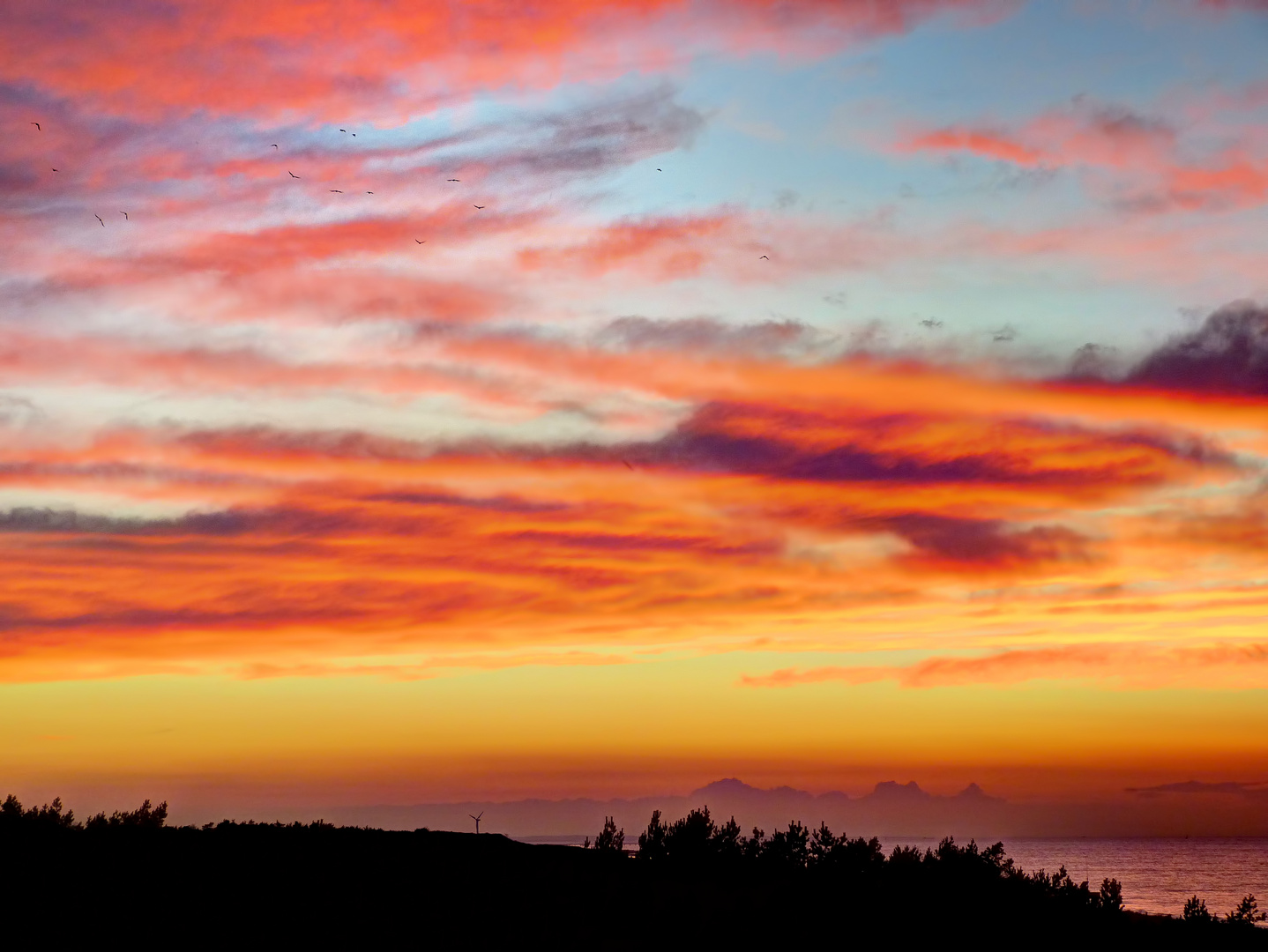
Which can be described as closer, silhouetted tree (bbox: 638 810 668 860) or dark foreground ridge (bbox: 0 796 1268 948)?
dark foreground ridge (bbox: 0 796 1268 948)

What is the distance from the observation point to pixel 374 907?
41.8 metres

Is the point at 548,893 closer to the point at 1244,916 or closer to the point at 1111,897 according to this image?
the point at 1111,897

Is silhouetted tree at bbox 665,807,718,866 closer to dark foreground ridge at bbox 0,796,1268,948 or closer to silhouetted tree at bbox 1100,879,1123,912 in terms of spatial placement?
dark foreground ridge at bbox 0,796,1268,948

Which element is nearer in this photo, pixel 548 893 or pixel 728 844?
pixel 548 893

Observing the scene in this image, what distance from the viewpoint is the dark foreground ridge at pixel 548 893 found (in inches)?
1443

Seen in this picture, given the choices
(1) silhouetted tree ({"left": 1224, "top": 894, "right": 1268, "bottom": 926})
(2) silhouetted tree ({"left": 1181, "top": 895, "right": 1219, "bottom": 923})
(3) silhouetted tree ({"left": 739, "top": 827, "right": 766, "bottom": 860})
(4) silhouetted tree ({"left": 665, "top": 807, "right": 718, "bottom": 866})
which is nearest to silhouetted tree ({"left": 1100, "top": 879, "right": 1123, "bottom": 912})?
(2) silhouetted tree ({"left": 1181, "top": 895, "right": 1219, "bottom": 923})

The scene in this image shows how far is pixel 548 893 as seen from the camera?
45281 millimetres

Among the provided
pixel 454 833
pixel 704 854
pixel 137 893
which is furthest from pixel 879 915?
pixel 454 833

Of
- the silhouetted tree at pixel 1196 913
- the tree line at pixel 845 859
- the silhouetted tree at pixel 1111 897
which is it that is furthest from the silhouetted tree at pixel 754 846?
the silhouetted tree at pixel 1196 913

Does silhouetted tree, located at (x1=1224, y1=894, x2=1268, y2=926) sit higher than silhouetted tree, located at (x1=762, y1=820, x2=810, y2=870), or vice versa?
silhouetted tree, located at (x1=762, y1=820, x2=810, y2=870)

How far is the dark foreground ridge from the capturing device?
3666 cm

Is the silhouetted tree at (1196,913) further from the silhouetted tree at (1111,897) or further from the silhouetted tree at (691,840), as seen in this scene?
the silhouetted tree at (691,840)

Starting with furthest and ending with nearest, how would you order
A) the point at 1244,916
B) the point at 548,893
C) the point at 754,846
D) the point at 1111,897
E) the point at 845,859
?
the point at 754,846, the point at 845,859, the point at 548,893, the point at 1111,897, the point at 1244,916

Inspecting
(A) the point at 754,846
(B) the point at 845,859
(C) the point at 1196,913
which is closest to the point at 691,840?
(A) the point at 754,846
